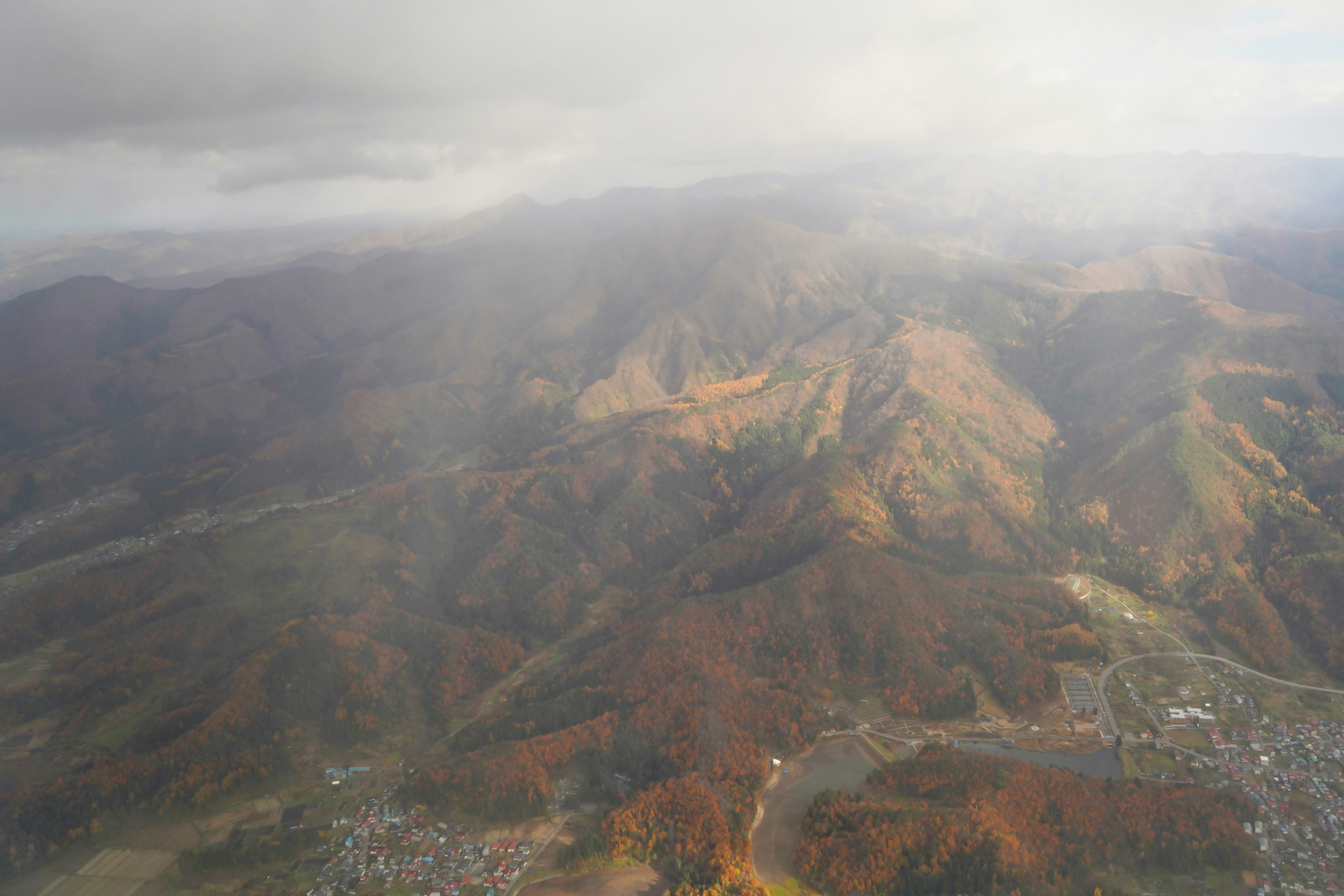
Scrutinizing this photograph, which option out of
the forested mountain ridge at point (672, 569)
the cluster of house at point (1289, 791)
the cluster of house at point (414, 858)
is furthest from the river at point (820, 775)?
the cluster of house at point (414, 858)

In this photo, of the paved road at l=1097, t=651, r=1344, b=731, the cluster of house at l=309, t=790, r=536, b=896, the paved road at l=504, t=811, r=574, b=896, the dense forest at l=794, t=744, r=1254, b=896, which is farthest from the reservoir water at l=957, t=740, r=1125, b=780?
the cluster of house at l=309, t=790, r=536, b=896

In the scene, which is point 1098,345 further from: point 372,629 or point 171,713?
point 171,713

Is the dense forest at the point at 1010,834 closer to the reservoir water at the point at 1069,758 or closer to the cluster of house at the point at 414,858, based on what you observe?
the reservoir water at the point at 1069,758

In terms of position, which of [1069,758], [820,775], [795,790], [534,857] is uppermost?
[534,857]

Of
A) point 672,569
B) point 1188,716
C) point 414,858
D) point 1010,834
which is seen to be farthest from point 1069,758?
point 414,858

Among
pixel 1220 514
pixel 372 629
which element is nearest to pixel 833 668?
pixel 372 629

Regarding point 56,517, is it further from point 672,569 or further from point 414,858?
point 414,858
